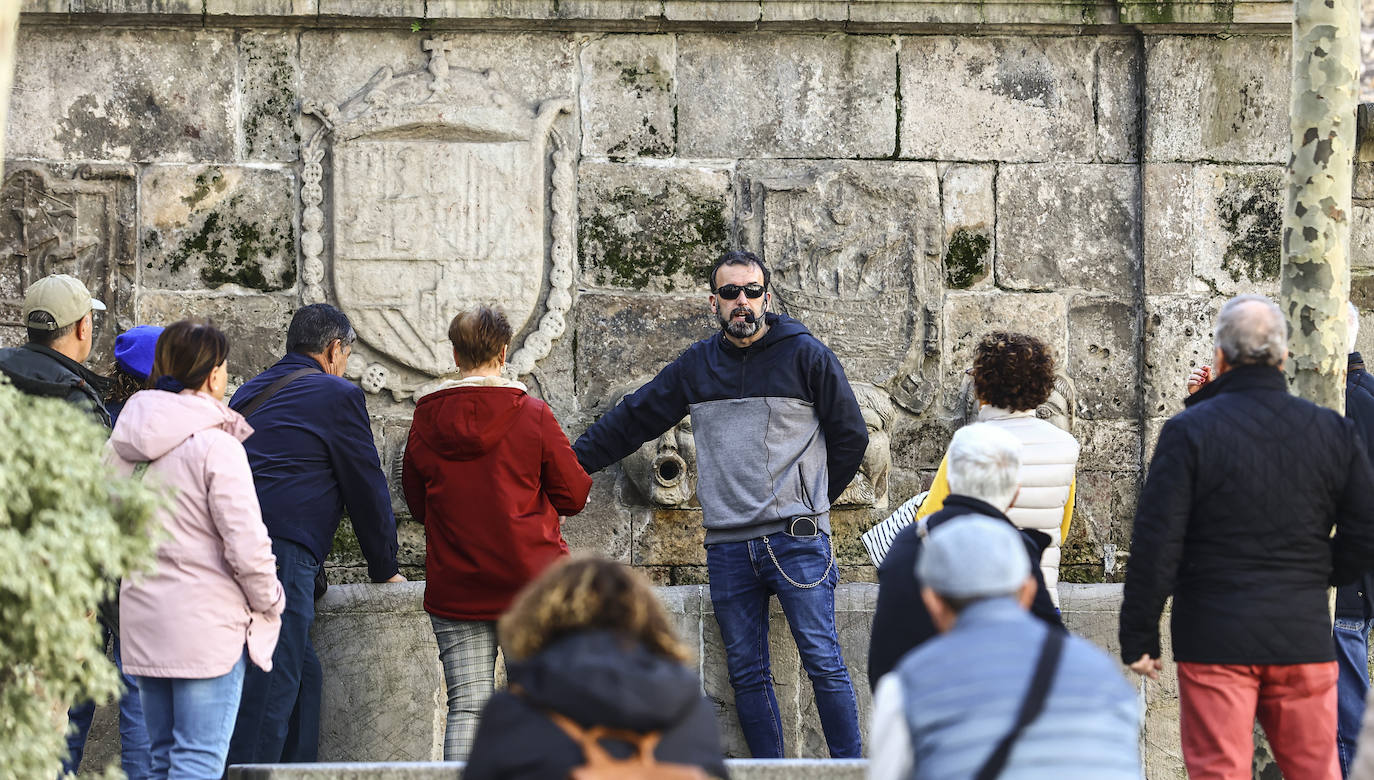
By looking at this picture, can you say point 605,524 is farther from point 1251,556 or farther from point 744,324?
point 1251,556

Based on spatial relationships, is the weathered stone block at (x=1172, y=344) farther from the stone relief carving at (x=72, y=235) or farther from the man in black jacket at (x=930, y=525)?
the stone relief carving at (x=72, y=235)

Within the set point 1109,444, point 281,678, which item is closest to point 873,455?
point 1109,444

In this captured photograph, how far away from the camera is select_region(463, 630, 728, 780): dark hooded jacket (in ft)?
8.30

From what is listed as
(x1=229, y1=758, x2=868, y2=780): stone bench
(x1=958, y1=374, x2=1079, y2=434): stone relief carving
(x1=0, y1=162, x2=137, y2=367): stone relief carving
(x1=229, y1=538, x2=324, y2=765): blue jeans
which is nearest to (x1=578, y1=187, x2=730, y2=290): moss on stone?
(x1=958, y1=374, x2=1079, y2=434): stone relief carving

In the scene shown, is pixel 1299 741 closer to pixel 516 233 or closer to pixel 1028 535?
pixel 1028 535

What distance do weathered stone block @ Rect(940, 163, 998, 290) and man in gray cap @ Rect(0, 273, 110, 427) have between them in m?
3.47

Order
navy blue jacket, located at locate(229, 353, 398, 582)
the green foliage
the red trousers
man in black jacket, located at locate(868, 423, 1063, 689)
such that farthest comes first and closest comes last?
navy blue jacket, located at locate(229, 353, 398, 582) → the red trousers → man in black jacket, located at locate(868, 423, 1063, 689) → the green foliage

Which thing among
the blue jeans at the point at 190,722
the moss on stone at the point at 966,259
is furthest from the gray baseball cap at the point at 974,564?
the moss on stone at the point at 966,259

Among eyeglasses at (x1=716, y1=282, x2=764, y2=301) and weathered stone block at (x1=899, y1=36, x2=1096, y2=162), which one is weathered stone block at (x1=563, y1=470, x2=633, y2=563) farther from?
weathered stone block at (x1=899, y1=36, x2=1096, y2=162)

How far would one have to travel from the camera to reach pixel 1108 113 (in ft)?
22.3

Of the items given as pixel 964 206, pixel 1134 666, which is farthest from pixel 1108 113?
pixel 1134 666

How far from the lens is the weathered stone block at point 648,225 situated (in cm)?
663

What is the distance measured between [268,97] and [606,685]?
4661 millimetres

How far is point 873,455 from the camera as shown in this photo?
6461 millimetres
